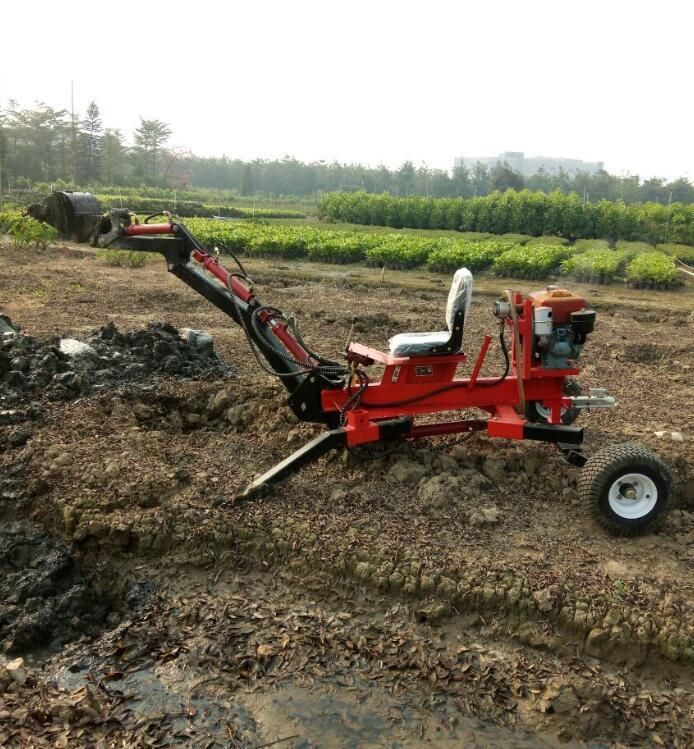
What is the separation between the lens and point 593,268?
19.3 m

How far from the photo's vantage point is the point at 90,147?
5038 centimetres

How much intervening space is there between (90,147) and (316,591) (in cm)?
5291

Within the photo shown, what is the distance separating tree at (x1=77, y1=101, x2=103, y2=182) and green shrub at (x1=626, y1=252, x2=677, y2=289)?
4192 cm

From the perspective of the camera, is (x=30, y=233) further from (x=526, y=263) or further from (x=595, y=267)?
(x=595, y=267)

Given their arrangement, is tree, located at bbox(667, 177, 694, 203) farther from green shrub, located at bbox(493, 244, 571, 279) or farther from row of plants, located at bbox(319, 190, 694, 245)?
green shrub, located at bbox(493, 244, 571, 279)

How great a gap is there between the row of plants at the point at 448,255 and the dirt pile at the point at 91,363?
514 inches

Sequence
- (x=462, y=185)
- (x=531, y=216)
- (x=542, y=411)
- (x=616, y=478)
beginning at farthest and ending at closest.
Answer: (x=462, y=185), (x=531, y=216), (x=542, y=411), (x=616, y=478)

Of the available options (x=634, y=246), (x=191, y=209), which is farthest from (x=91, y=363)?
(x=191, y=209)

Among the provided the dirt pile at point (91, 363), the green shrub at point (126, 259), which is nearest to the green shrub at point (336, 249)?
the green shrub at point (126, 259)

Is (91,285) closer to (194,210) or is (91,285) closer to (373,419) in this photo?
(373,419)

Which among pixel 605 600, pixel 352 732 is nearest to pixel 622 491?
pixel 605 600

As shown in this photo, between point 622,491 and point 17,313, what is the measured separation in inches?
398

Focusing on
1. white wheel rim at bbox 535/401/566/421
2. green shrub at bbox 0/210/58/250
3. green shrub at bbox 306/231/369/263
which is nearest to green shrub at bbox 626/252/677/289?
green shrub at bbox 306/231/369/263

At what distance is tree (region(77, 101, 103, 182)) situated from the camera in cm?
4975
